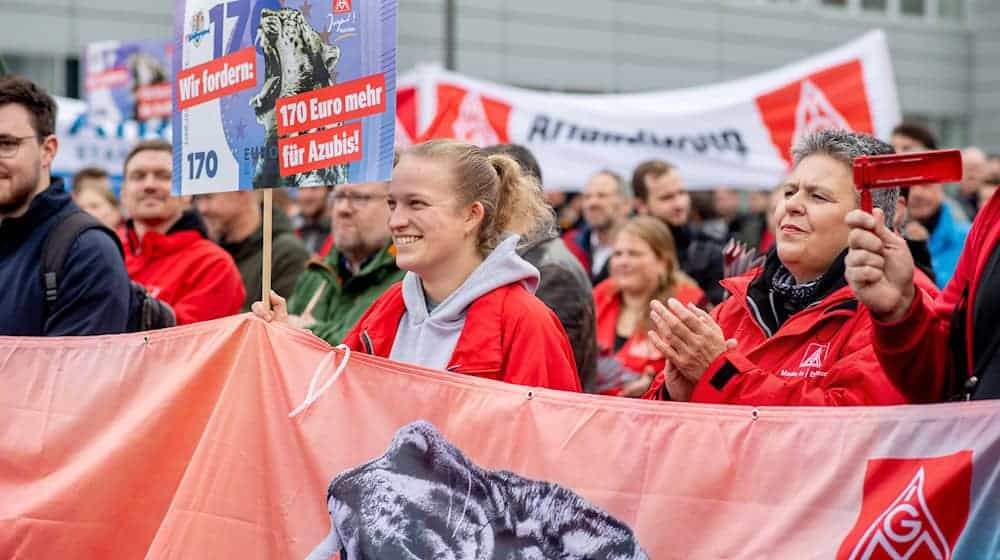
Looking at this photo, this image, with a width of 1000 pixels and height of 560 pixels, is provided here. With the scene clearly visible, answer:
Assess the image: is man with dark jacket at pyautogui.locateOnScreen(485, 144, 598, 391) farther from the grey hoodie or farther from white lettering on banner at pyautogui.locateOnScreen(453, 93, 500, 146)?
white lettering on banner at pyautogui.locateOnScreen(453, 93, 500, 146)

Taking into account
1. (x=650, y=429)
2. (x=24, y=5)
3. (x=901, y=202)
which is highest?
(x=24, y=5)

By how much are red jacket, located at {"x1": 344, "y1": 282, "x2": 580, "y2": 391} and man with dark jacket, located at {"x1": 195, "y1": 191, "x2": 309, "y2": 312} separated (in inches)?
137

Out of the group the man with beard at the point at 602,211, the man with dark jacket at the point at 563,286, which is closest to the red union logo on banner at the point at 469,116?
the man with beard at the point at 602,211

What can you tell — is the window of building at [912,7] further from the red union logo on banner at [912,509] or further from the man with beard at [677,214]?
the red union logo on banner at [912,509]

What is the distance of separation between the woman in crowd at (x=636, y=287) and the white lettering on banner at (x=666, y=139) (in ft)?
8.73

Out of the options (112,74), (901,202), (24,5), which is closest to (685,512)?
(901,202)

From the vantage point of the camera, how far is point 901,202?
387cm

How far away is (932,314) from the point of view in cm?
316

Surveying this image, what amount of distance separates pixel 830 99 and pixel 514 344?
6.63 m

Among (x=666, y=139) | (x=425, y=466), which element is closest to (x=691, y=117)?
(x=666, y=139)

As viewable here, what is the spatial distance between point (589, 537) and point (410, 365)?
0.67 meters

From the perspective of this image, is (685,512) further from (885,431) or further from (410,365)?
(410,365)

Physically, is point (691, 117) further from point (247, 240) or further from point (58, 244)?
point (58, 244)

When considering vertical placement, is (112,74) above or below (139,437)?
above
